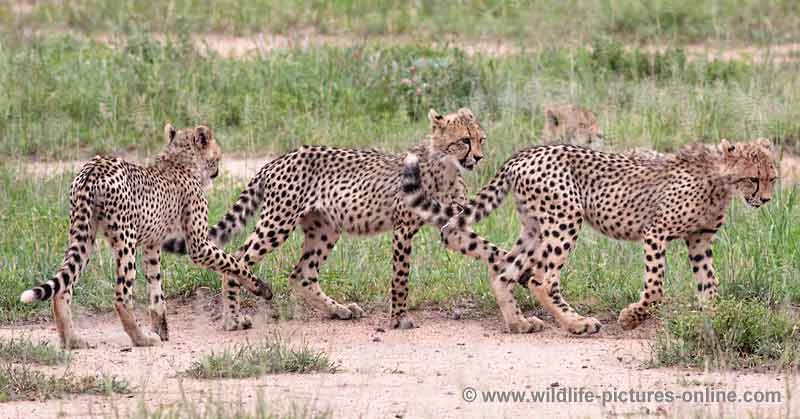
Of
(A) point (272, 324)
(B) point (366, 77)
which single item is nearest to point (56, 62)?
(B) point (366, 77)

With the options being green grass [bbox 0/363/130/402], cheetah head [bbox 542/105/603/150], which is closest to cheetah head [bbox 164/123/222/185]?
green grass [bbox 0/363/130/402]

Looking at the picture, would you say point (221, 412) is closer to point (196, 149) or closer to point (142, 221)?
point (142, 221)

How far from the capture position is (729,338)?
6504 mm

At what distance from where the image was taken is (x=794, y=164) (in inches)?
393

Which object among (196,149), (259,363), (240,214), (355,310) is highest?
(196,149)

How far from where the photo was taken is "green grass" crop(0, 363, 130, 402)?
19.5 feet

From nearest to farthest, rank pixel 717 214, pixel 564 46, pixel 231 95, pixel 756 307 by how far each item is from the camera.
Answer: pixel 756 307
pixel 717 214
pixel 231 95
pixel 564 46

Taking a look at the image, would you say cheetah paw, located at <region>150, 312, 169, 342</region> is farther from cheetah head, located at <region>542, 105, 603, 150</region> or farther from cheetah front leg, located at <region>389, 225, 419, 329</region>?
cheetah head, located at <region>542, 105, 603, 150</region>

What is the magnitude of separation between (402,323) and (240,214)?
3.27 feet

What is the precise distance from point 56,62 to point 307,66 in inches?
76.0

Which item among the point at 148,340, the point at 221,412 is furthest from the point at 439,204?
the point at 221,412

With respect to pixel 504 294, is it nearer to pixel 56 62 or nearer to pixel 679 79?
pixel 679 79

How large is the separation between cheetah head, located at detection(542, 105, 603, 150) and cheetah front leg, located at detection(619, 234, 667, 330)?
8.30 ft

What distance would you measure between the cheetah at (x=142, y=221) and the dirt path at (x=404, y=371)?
21 centimetres
